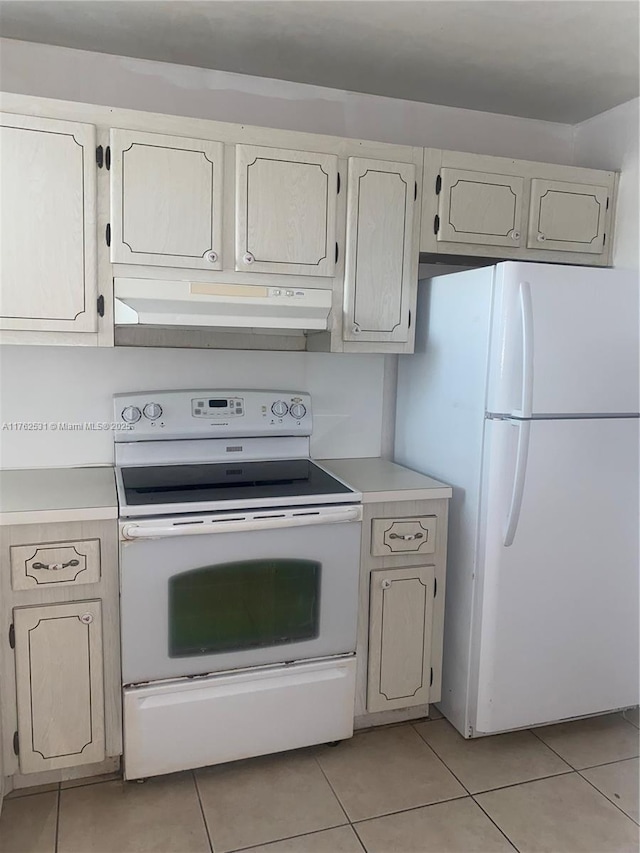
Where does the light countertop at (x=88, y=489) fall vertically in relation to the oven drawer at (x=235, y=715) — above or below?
above

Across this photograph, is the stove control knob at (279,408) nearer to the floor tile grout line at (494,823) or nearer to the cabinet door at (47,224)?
the cabinet door at (47,224)

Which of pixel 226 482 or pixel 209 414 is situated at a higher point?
pixel 209 414

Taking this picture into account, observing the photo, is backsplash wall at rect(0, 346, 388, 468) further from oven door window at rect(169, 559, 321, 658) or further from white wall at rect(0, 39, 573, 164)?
white wall at rect(0, 39, 573, 164)

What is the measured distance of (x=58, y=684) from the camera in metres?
1.92

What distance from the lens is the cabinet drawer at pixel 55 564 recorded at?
1844 millimetres

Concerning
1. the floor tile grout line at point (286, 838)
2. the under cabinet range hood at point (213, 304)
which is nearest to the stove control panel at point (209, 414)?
the under cabinet range hood at point (213, 304)

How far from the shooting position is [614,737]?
7.76 feet

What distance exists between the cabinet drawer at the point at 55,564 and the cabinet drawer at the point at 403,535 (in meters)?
0.91

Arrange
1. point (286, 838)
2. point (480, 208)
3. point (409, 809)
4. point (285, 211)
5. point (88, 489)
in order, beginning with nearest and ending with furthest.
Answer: point (286, 838) < point (409, 809) < point (88, 489) < point (285, 211) < point (480, 208)

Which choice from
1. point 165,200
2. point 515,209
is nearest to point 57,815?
point 165,200

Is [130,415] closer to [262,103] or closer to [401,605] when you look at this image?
[401,605]

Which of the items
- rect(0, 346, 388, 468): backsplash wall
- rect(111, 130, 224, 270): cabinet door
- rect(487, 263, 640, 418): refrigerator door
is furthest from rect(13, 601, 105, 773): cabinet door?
rect(487, 263, 640, 418): refrigerator door

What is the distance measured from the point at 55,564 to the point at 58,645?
0.81 ft

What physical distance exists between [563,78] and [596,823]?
255 centimetres
